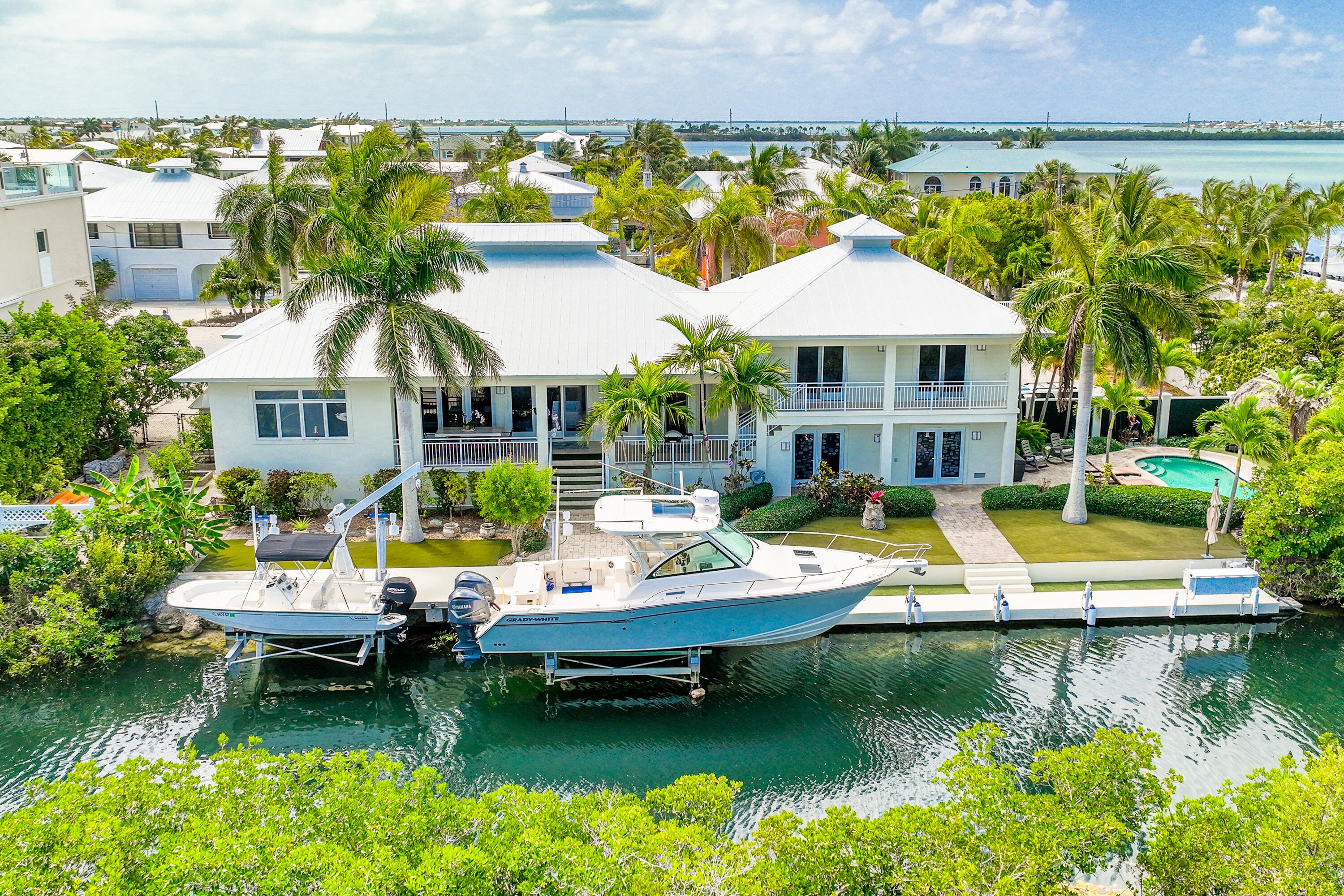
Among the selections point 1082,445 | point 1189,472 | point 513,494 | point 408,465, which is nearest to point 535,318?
point 408,465

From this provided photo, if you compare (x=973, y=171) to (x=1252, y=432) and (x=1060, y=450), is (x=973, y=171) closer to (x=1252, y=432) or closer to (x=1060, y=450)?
(x=1060, y=450)

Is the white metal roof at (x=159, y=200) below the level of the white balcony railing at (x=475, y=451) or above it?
above

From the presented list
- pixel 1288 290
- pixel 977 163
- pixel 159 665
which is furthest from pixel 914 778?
pixel 977 163

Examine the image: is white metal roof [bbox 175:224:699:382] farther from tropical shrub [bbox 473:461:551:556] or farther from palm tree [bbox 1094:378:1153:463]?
palm tree [bbox 1094:378:1153:463]

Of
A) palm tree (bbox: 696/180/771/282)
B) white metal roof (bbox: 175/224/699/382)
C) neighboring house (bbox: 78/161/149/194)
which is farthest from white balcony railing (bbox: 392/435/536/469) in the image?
neighboring house (bbox: 78/161/149/194)

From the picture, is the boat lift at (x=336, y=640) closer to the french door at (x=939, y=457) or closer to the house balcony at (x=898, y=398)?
the house balcony at (x=898, y=398)

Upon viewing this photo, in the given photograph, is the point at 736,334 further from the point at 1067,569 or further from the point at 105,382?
the point at 105,382

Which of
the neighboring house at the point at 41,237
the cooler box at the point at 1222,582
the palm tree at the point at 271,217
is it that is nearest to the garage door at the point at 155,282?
the neighboring house at the point at 41,237
